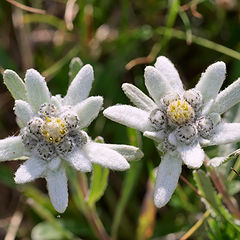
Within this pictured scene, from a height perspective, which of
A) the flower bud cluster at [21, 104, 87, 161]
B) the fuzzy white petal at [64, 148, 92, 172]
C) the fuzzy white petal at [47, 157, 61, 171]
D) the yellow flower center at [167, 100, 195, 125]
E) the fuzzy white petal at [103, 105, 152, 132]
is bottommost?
the fuzzy white petal at [47, 157, 61, 171]

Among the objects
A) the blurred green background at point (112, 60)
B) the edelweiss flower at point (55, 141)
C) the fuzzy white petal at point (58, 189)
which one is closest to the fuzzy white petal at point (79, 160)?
the edelweiss flower at point (55, 141)

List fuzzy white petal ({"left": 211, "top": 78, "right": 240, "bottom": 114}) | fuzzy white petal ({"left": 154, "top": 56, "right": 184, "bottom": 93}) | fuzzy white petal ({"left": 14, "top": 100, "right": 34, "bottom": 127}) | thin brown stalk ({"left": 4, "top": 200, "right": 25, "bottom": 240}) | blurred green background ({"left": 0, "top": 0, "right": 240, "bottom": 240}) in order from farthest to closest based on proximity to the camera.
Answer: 1. blurred green background ({"left": 0, "top": 0, "right": 240, "bottom": 240})
2. thin brown stalk ({"left": 4, "top": 200, "right": 25, "bottom": 240})
3. fuzzy white petal ({"left": 154, "top": 56, "right": 184, "bottom": 93})
4. fuzzy white petal ({"left": 211, "top": 78, "right": 240, "bottom": 114})
5. fuzzy white petal ({"left": 14, "top": 100, "right": 34, "bottom": 127})

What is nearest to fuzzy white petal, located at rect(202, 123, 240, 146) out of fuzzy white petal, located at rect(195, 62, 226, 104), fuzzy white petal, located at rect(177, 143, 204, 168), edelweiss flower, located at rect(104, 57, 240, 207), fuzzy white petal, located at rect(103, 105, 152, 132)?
edelweiss flower, located at rect(104, 57, 240, 207)

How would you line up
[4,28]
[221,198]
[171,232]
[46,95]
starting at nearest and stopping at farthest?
[46,95], [221,198], [171,232], [4,28]

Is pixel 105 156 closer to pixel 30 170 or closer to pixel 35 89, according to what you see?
pixel 30 170

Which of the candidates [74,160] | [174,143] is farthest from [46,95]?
[174,143]

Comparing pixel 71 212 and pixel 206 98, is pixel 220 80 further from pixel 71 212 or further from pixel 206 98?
pixel 71 212

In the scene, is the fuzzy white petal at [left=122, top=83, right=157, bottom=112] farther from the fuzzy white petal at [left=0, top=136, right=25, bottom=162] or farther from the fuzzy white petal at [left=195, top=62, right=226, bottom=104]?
the fuzzy white petal at [left=0, top=136, right=25, bottom=162]
